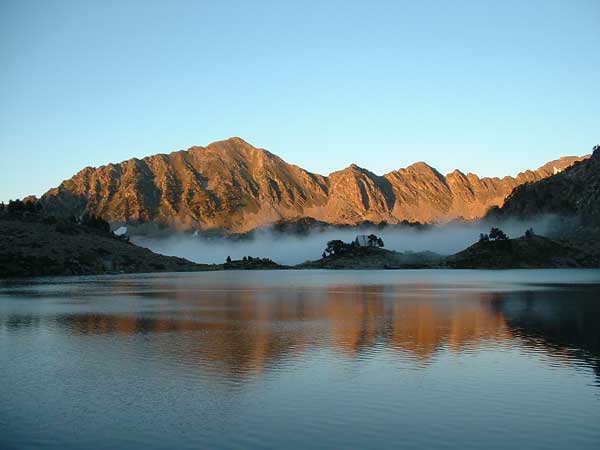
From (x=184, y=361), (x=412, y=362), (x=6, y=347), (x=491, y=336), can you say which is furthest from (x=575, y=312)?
(x=6, y=347)

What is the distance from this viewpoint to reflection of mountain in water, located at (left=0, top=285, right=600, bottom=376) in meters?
67.4

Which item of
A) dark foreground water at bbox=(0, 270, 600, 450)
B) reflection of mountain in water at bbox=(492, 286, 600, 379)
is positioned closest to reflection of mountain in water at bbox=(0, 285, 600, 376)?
reflection of mountain in water at bbox=(492, 286, 600, 379)

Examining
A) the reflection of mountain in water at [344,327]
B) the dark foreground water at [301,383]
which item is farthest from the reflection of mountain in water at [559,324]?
the dark foreground water at [301,383]

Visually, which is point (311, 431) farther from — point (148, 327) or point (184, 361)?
point (148, 327)

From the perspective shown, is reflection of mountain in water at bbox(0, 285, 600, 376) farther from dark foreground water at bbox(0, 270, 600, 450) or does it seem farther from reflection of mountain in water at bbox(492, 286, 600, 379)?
dark foreground water at bbox(0, 270, 600, 450)

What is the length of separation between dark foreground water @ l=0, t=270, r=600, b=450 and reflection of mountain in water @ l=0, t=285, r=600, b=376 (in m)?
0.42

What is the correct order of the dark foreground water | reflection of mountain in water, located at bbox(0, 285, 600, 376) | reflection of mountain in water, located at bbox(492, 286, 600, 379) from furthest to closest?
reflection of mountain in water, located at bbox(492, 286, 600, 379) < reflection of mountain in water, located at bbox(0, 285, 600, 376) < the dark foreground water

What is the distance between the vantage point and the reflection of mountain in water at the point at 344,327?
67.4 m

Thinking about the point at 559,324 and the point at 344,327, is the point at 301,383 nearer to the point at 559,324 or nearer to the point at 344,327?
the point at 344,327

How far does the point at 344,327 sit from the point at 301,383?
40156 millimetres

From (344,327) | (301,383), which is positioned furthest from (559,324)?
(301,383)

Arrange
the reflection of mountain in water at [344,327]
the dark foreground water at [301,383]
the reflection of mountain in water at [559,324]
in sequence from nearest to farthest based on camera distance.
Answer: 1. the dark foreground water at [301,383]
2. the reflection of mountain in water at [344,327]
3. the reflection of mountain in water at [559,324]

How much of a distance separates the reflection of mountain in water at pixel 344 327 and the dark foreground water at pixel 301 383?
0.42 metres

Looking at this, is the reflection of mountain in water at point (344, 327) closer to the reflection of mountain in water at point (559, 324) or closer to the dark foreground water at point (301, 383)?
the reflection of mountain in water at point (559, 324)
